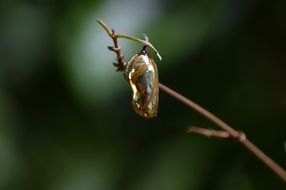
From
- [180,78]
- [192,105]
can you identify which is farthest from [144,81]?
[180,78]

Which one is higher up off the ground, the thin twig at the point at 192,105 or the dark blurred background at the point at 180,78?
the thin twig at the point at 192,105

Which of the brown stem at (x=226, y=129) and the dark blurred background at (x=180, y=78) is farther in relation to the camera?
the dark blurred background at (x=180, y=78)

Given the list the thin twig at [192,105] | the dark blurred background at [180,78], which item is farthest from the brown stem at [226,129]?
the dark blurred background at [180,78]

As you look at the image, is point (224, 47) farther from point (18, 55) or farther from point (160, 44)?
point (18, 55)

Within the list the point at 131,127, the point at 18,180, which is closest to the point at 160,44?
the point at 131,127

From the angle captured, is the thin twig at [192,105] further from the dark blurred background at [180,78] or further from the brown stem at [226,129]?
the dark blurred background at [180,78]

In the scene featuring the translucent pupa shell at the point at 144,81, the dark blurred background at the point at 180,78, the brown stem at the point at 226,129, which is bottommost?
the dark blurred background at the point at 180,78
